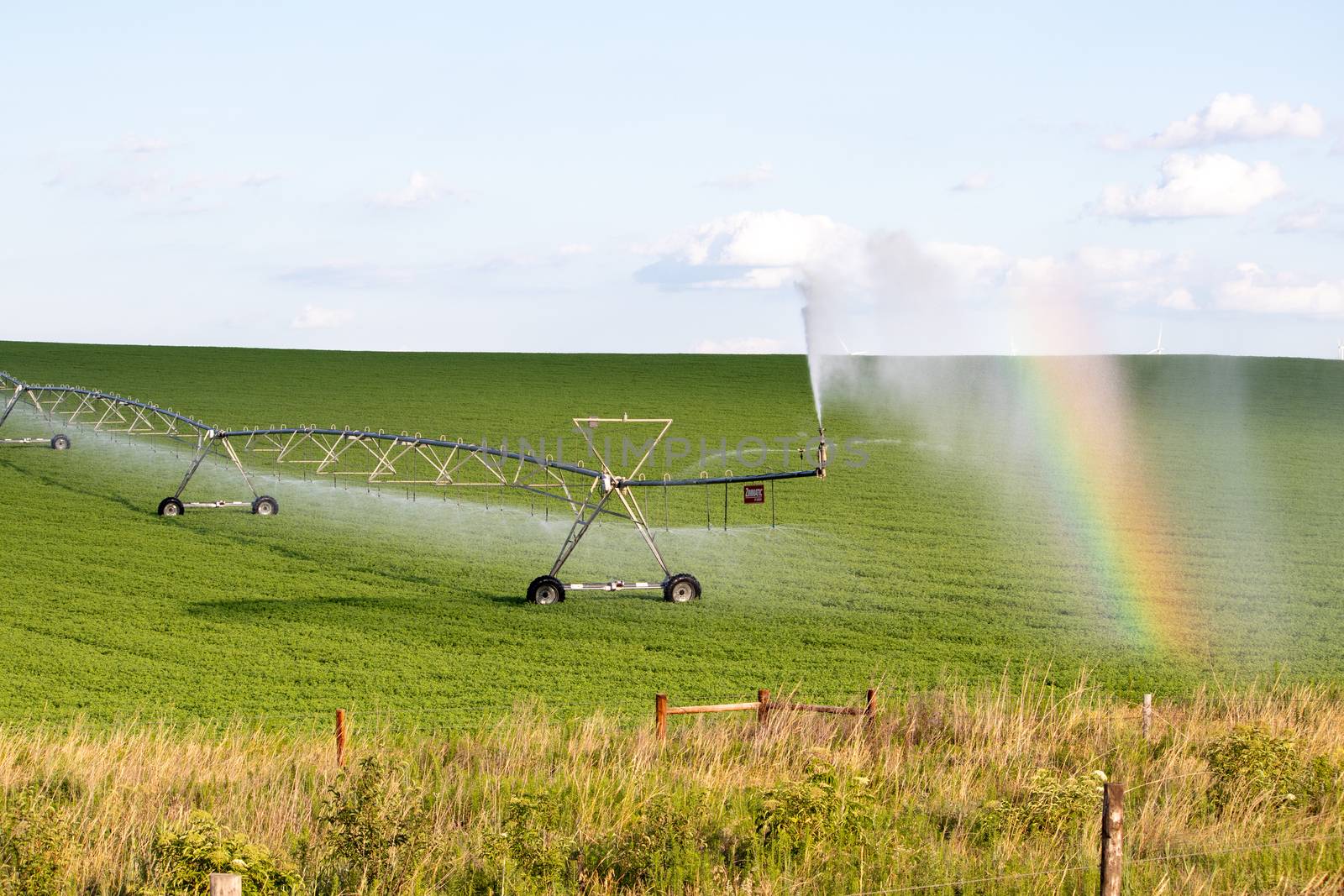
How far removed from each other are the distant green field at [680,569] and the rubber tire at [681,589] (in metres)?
0.36

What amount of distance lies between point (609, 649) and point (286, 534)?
50.9 ft

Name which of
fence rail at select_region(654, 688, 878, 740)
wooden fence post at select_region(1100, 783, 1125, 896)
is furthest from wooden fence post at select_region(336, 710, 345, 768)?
wooden fence post at select_region(1100, 783, 1125, 896)

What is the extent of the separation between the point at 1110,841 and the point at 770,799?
338cm

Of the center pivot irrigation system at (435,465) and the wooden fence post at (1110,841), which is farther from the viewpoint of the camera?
the center pivot irrigation system at (435,465)

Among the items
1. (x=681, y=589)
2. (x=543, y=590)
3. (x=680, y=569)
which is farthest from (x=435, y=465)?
(x=680, y=569)

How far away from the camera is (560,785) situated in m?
13.0

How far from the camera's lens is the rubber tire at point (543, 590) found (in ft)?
92.2

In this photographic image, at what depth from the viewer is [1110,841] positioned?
919cm

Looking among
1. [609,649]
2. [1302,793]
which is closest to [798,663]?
[609,649]

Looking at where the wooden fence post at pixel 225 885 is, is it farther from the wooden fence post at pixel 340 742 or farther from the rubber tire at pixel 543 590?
the rubber tire at pixel 543 590

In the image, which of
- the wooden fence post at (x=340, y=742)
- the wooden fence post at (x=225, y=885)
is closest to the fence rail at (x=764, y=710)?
the wooden fence post at (x=340, y=742)

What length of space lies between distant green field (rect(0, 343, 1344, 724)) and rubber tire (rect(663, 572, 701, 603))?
36cm

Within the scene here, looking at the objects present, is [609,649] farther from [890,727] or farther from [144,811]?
[144,811]

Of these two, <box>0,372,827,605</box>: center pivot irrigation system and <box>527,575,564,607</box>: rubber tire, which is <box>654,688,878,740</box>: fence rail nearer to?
<box>0,372,827,605</box>: center pivot irrigation system
